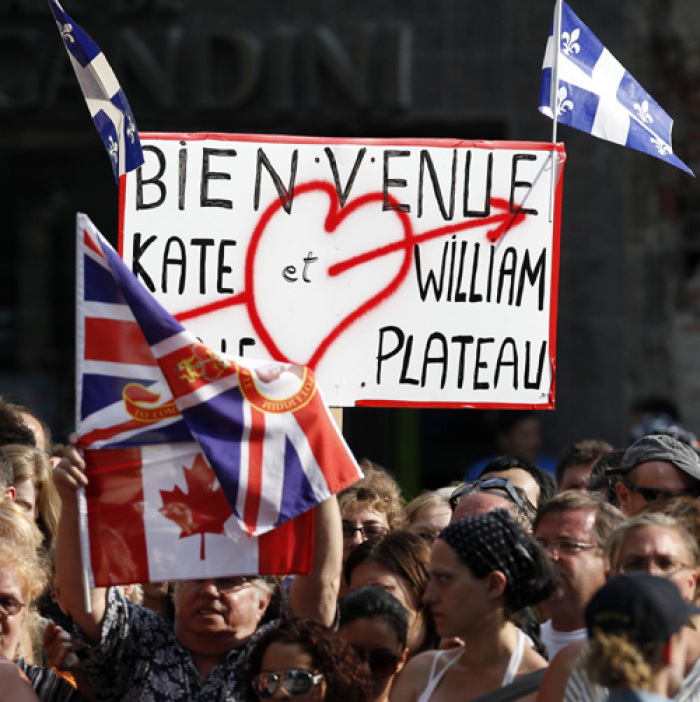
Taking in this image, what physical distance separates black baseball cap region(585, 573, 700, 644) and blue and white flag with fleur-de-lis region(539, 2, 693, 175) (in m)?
2.48

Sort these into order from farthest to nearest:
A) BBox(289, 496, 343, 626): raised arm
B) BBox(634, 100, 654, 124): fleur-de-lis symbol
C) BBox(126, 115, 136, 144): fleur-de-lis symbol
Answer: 1. BBox(634, 100, 654, 124): fleur-de-lis symbol
2. BBox(126, 115, 136, 144): fleur-de-lis symbol
3. BBox(289, 496, 343, 626): raised arm

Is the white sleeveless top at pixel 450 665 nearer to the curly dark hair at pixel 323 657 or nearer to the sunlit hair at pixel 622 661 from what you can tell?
the curly dark hair at pixel 323 657

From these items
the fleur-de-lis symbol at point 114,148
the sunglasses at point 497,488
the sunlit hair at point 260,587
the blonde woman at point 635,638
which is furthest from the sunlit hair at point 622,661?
the fleur-de-lis symbol at point 114,148

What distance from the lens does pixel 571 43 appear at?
5.16m

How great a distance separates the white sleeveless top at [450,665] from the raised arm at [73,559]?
79cm

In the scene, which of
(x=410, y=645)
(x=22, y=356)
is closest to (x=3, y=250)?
(x=22, y=356)

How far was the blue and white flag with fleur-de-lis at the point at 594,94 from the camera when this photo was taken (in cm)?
512

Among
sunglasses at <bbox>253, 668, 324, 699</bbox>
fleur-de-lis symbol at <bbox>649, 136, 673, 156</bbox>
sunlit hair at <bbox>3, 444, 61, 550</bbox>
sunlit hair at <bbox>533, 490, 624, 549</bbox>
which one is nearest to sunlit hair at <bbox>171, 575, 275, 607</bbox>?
sunglasses at <bbox>253, 668, 324, 699</bbox>

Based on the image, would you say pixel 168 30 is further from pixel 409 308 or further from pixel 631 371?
pixel 409 308

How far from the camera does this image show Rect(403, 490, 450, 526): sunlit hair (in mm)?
4898

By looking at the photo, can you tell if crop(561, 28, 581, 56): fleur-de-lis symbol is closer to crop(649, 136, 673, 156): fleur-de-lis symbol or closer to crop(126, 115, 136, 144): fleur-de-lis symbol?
crop(649, 136, 673, 156): fleur-de-lis symbol

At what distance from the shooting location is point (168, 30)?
1008cm

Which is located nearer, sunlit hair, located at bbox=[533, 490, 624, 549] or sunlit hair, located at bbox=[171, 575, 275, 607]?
sunlit hair, located at bbox=[171, 575, 275, 607]

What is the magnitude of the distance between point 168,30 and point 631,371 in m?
3.83
